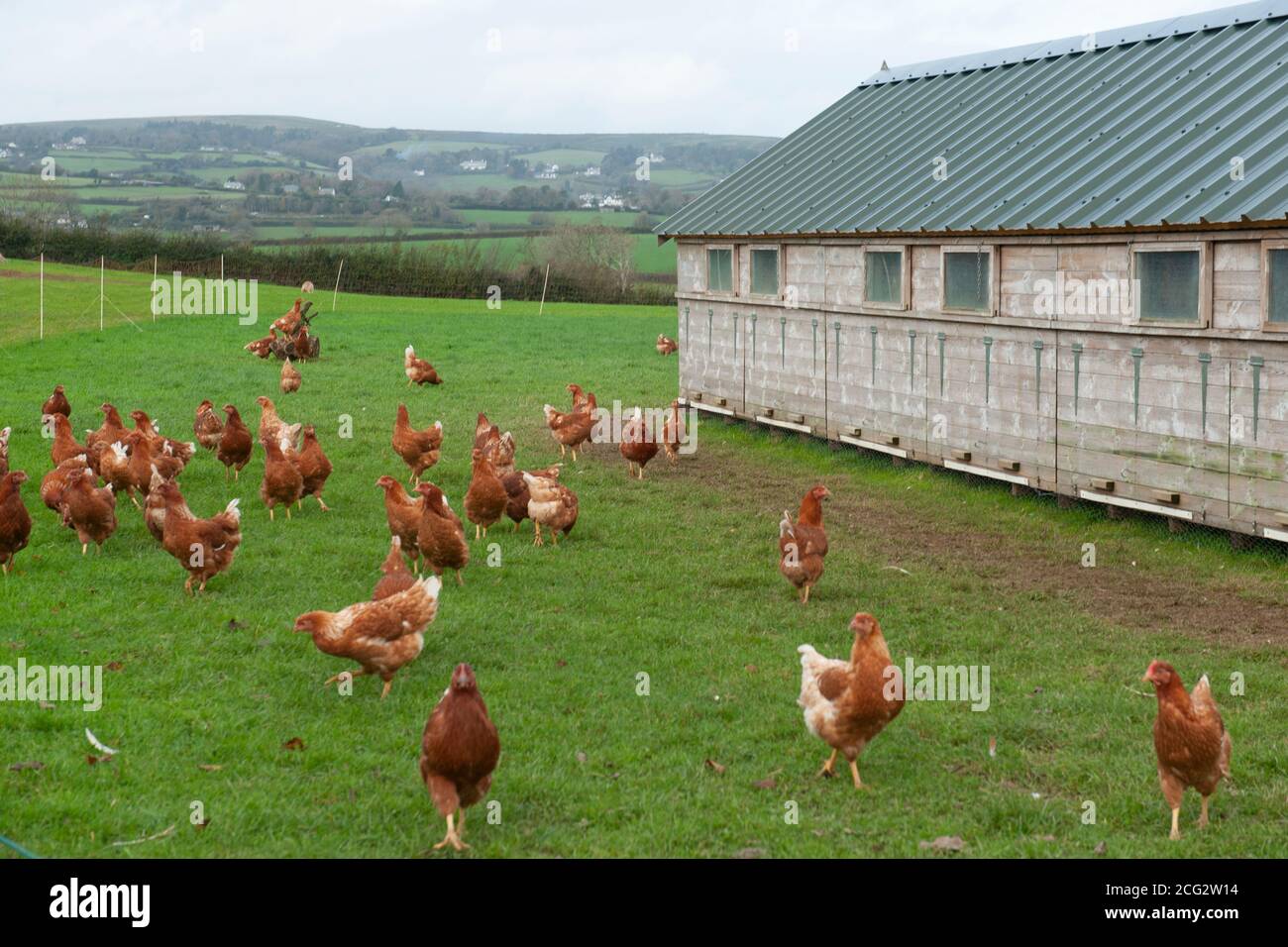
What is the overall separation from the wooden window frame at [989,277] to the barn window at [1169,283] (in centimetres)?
263

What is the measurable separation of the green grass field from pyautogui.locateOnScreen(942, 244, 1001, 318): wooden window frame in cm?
249

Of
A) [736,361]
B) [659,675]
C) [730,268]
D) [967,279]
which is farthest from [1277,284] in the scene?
[730,268]

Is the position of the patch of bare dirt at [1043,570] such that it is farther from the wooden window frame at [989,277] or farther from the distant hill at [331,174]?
the distant hill at [331,174]

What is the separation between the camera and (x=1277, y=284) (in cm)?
1342

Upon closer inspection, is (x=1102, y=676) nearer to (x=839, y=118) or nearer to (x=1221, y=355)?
(x=1221, y=355)

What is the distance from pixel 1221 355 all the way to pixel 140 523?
1246 centimetres

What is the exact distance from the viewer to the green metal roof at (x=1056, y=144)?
50.0 feet

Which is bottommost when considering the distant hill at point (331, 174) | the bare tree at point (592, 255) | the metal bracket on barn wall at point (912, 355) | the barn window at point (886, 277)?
the metal bracket on barn wall at point (912, 355)

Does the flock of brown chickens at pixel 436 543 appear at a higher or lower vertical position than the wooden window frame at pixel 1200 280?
lower

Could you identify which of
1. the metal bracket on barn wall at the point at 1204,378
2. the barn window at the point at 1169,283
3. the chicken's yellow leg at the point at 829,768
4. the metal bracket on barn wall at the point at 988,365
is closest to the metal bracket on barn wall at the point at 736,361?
the metal bracket on barn wall at the point at 988,365

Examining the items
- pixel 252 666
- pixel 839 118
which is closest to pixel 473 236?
pixel 839 118

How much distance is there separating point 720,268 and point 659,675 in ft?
53.1

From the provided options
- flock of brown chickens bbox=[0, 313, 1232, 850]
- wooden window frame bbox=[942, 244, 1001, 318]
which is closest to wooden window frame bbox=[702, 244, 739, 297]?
flock of brown chickens bbox=[0, 313, 1232, 850]

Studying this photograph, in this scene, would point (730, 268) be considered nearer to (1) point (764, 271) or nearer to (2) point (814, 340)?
(1) point (764, 271)
